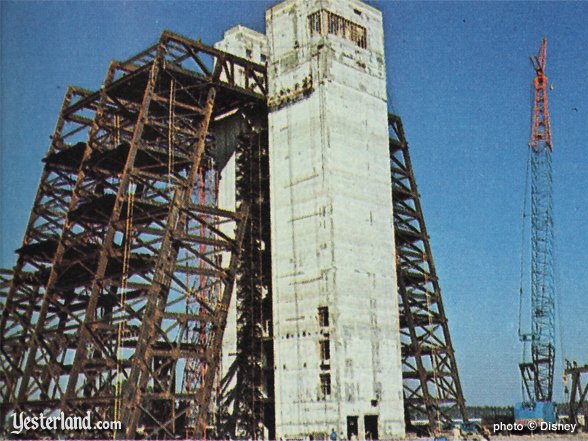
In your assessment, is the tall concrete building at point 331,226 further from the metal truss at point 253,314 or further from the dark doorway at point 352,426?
the metal truss at point 253,314

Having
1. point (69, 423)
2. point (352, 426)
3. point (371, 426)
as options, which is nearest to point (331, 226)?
point (352, 426)

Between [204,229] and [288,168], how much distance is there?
890cm

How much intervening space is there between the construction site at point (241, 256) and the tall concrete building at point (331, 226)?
0.16 m

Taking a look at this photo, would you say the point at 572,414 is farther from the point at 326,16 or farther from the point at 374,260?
the point at 326,16

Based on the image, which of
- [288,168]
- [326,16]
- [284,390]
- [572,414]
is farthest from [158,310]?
[572,414]

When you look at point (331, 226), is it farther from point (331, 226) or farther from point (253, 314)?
point (253, 314)

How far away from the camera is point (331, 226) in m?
66.3

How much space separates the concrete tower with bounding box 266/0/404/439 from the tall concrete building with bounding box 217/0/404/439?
0.10 m

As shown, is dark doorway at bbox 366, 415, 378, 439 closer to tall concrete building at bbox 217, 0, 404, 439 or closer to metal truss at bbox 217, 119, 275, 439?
tall concrete building at bbox 217, 0, 404, 439

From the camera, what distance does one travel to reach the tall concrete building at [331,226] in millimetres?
64688

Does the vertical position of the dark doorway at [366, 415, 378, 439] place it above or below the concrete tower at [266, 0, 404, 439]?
below

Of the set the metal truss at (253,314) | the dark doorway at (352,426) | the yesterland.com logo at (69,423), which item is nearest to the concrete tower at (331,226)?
the dark doorway at (352,426)

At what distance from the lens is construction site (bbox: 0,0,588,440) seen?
64062 millimetres

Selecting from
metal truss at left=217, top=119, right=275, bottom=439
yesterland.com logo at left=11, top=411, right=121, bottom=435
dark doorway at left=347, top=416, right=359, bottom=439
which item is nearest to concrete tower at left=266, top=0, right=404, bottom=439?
dark doorway at left=347, top=416, right=359, bottom=439
